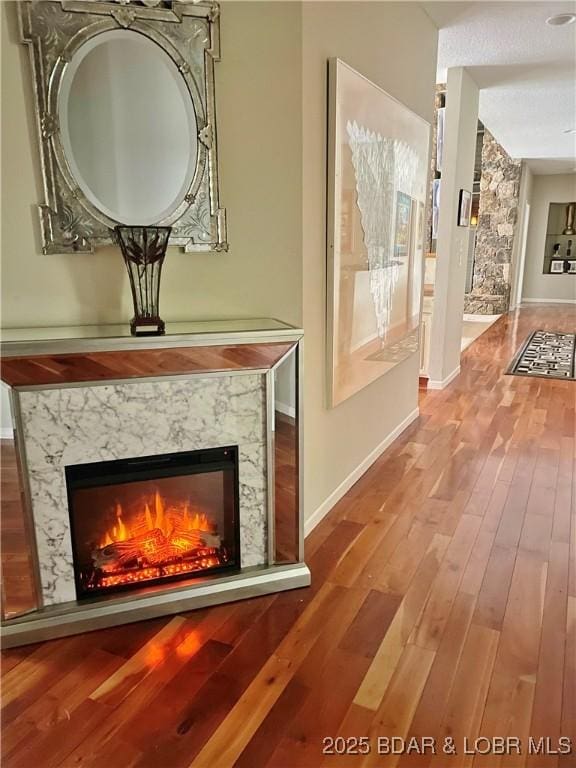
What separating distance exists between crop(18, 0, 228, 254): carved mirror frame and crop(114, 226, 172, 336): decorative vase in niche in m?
0.19

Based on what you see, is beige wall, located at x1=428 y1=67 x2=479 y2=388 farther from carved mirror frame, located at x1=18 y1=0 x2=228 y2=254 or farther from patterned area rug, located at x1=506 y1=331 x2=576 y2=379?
carved mirror frame, located at x1=18 y1=0 x2=228 y2=254

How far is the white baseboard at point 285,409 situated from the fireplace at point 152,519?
22 centimetres

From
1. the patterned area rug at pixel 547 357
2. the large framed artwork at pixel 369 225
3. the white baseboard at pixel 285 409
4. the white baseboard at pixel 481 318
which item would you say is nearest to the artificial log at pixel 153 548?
the white baseboard at pixel 285 409

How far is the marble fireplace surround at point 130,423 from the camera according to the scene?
1.64 metres

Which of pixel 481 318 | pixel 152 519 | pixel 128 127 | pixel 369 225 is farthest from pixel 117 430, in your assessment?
pixel 481 318

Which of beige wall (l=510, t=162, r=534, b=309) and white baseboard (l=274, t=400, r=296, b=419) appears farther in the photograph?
beige wall (l=510, t=162, r=534, b=309)

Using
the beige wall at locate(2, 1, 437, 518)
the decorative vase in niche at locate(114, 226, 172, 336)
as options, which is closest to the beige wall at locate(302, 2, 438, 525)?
the beige wall at locate(2, 1, 437, 518)

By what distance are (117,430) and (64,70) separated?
113 centimetres

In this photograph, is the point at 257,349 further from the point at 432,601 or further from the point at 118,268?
the point at 432,601

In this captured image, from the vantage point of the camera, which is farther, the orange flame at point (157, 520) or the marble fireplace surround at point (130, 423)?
the orange flame at point (157, 520)

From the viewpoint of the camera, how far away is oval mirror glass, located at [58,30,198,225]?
169 centimetres

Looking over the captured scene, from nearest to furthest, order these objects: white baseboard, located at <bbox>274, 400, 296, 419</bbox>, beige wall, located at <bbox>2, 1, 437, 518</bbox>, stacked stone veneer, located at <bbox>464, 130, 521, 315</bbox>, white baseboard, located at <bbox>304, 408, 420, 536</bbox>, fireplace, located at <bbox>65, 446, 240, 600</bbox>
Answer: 1. beige wall, located at <bbox>2, 1, 437, 518</bbox>
2. fireplace, located at <bbox>65, 446, 240, 600</bbox>
3. white baseboard, located at <bbox>274, 400, 296, 419</bbox>
4. white baseboard, located at <bbox>304, 408, 420, 536</bbox>
5. stacked stone veneer, located at <bbox>464, 130, 521, 315</bbox>

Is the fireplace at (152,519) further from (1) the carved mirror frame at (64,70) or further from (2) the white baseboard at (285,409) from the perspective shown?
(1) the carved mirror frame at (64,70)

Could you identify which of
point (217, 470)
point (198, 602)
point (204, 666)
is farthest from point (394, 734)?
point (217, 470)
